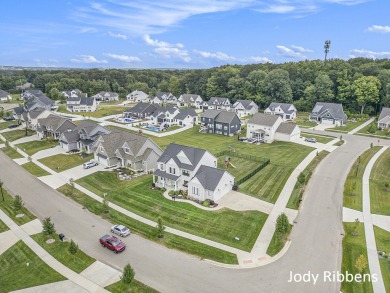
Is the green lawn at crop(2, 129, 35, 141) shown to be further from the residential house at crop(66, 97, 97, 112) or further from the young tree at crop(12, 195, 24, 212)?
the young tree at crop(12, 195, 24, 212)

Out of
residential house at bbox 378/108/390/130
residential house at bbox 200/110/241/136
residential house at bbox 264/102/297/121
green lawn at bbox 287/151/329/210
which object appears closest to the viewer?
green lawn at bbox 287/151/329/210

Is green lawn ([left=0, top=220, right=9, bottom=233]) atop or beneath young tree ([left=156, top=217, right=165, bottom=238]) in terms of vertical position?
beneath

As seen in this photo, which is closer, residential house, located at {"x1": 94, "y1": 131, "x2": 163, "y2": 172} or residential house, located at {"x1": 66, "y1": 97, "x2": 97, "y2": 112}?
residential house, located at {"x1": 94, "y1": 131, "x2": 163, "y2": 172}

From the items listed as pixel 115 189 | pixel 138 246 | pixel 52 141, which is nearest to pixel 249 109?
pixel 52 141

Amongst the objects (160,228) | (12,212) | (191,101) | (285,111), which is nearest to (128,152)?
(12,212)

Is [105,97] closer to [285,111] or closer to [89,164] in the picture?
[285,111]

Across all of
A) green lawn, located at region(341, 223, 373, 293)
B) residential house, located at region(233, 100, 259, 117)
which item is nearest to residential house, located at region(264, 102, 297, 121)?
residential house, located at region(233, 100, 259, 117)
